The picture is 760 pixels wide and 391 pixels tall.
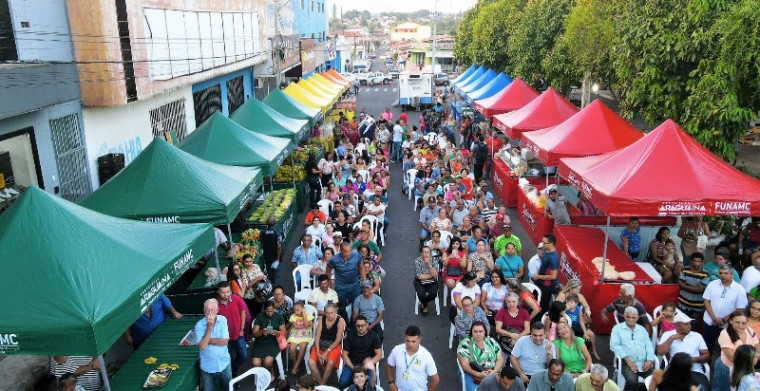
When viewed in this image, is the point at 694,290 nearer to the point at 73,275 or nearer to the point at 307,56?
the point at 73,275

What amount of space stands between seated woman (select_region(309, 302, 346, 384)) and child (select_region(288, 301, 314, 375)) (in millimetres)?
321

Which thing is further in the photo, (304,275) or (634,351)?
(304,275)

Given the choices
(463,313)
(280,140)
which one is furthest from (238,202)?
(280,140)

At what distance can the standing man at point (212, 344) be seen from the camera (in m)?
6.67

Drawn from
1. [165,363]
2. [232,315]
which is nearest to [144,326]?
[165,363]

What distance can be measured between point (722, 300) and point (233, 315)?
650 cm

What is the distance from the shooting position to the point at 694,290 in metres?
8.52

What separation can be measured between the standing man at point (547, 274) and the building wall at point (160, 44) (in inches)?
354

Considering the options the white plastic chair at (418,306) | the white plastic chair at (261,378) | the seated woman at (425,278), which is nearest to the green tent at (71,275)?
the white plastic chair at (261,378)

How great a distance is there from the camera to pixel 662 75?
40.0 feet

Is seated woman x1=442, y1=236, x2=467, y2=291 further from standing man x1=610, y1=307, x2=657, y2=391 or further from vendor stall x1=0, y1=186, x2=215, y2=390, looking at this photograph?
vendor stall x1=0, y1=186, x2=215, y2=390

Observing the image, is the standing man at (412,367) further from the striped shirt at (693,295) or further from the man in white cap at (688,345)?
the striped shirt at (693,295)

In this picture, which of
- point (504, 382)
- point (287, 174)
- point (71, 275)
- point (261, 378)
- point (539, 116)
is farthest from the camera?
point (539, 116)

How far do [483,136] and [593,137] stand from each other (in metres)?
10.2
